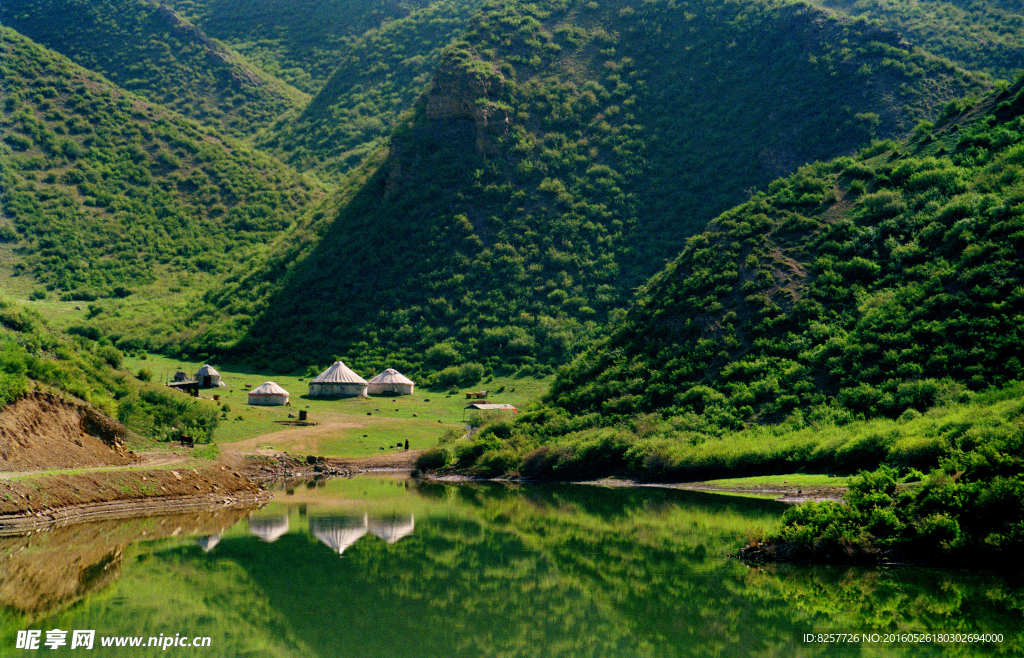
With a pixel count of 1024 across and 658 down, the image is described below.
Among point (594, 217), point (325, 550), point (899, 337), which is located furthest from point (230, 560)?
point (594, 217)

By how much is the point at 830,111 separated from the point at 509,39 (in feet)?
117

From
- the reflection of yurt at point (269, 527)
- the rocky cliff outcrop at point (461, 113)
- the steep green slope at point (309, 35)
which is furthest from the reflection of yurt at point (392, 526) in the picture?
the steep green slope at point (309, 35)

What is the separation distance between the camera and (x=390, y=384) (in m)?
79.1

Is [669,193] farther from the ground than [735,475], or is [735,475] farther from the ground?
[669,193]

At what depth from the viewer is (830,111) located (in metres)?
96.2

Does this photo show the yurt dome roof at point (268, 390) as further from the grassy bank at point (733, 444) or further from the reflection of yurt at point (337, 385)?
the grassy bank at point (733, 444)

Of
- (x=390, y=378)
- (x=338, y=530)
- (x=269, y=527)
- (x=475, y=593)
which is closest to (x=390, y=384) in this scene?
(x=390, y=378)

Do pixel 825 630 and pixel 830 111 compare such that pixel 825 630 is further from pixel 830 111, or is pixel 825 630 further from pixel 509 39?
pixel 509 39

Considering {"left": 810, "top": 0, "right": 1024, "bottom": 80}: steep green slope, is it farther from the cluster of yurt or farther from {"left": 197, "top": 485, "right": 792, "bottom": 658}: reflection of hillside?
{"left": 197, "top": 485, "right": 792, "bottom": 658}: reflection of hillside

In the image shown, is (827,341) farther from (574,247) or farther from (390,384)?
(574,247)

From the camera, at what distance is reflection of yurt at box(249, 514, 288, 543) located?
98.6ft

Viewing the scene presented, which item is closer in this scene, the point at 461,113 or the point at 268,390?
the point at 268,390

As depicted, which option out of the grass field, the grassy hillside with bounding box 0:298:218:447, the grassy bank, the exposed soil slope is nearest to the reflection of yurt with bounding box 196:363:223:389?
the grass field

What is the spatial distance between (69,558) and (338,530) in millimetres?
8952
